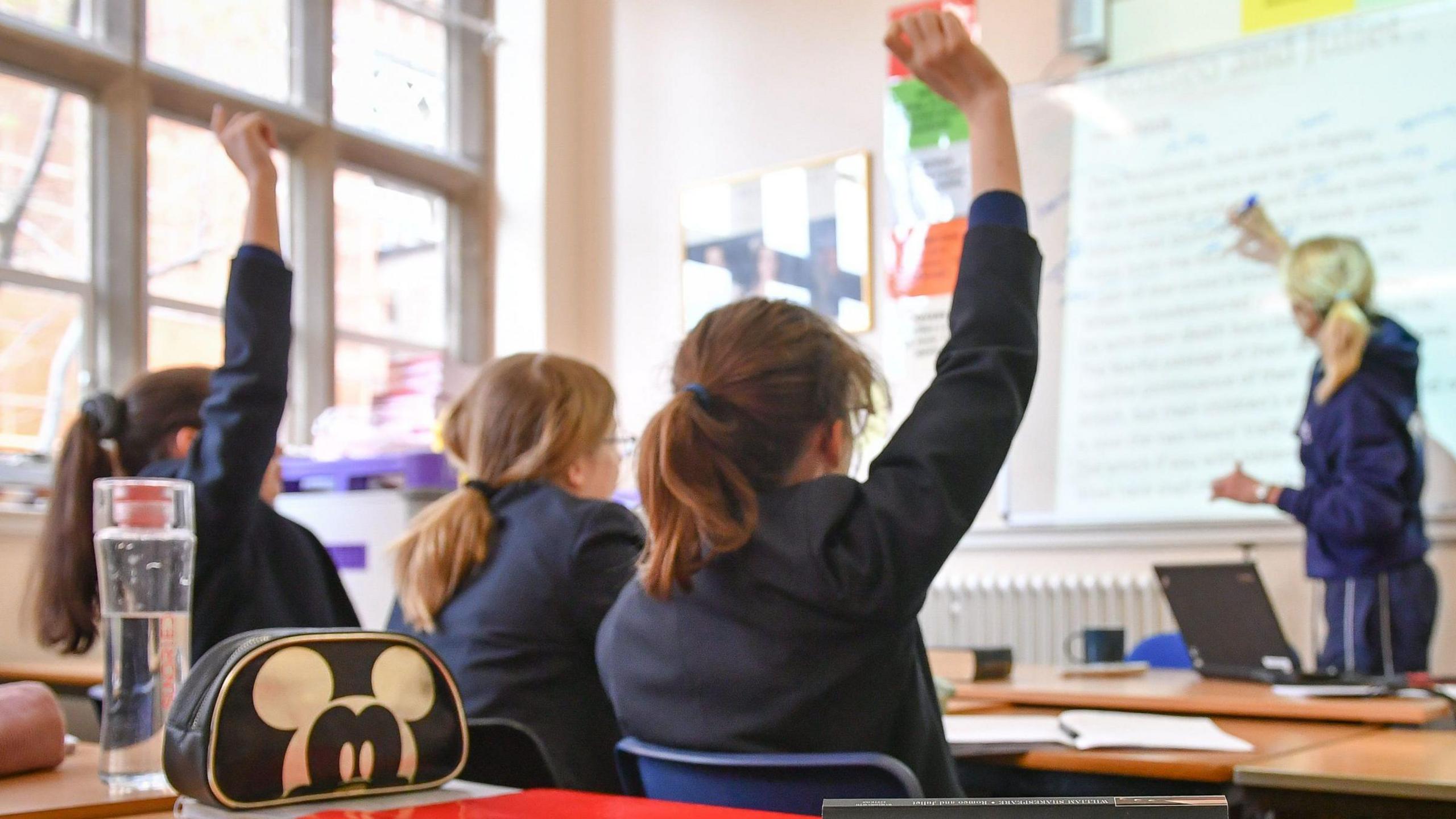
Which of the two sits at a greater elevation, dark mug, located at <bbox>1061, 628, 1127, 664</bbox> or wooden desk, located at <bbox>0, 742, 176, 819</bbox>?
wooden desk, located at <bbox>0, 742, 176, 819</bbox>

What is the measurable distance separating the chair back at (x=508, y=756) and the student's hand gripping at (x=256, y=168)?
59 cm

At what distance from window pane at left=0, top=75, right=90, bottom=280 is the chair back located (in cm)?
323

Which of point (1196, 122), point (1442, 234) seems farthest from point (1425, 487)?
point (1196, 122)

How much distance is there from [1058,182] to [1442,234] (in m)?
1.16

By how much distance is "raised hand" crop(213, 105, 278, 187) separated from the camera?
59.7 inches

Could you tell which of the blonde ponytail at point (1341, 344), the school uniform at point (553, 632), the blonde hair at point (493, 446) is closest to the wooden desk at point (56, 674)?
the blonde hair at point (493, 446)

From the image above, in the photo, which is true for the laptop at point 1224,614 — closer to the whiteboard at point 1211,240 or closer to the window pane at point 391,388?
the whiteboard at point 1211,240

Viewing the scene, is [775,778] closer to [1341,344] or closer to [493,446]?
[493,446]

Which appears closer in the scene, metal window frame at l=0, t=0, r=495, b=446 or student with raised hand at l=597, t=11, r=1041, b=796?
student with raised hand at l=597, t=11, r=1041, b=796

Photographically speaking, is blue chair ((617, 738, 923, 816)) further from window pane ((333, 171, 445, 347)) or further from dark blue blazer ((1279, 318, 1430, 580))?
window pane ((333, 171, 445, 347))

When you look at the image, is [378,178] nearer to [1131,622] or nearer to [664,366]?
[1131,622]

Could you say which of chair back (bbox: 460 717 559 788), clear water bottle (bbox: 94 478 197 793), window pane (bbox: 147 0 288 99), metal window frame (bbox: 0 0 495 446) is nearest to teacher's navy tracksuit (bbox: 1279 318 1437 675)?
chair back (bbox: 460 717 559 788)

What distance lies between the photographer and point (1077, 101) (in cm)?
436

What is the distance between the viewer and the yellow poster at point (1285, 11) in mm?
3881
